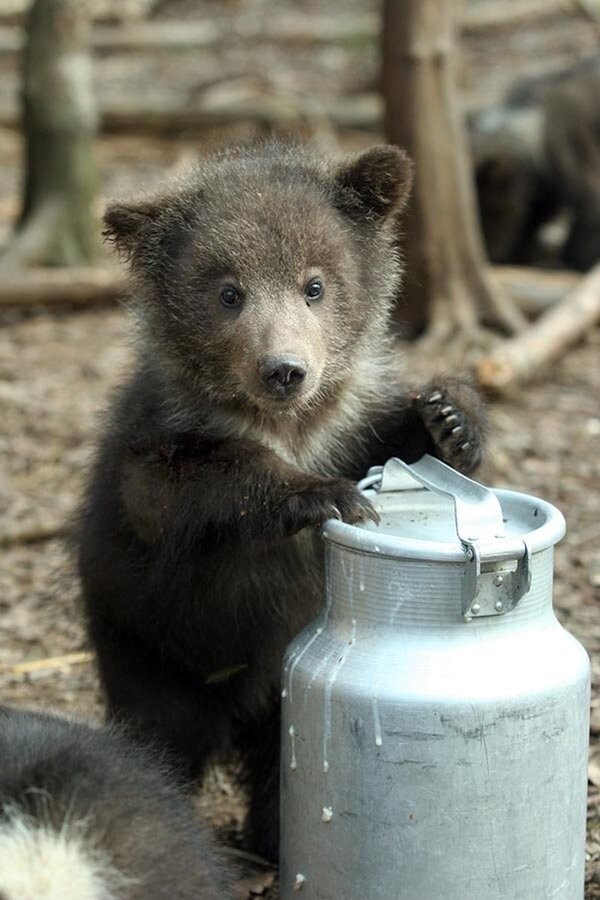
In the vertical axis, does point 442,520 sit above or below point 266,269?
below

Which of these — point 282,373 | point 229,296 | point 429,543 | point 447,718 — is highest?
point 229,296

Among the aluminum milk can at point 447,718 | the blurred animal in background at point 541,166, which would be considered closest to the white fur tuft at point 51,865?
the aluminum milk can at point 447,718

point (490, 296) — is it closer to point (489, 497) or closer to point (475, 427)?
point (475, 427)

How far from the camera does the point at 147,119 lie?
17516mm

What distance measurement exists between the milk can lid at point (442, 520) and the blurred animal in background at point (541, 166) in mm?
9136

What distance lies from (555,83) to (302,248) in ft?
31.7

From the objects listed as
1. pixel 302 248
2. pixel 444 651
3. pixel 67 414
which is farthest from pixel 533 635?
pixel 67 414

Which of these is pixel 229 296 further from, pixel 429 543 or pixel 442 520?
pixel 429 543

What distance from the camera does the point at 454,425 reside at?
178 inches

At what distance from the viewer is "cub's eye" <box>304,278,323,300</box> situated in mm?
4531

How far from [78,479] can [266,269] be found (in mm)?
3624

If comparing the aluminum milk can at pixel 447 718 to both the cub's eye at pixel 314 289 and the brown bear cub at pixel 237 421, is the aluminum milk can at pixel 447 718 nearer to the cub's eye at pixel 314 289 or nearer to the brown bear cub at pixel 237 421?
the brown bear cub at pixel 237 421

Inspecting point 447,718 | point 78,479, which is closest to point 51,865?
point 447,718

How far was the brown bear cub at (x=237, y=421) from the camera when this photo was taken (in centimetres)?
432
